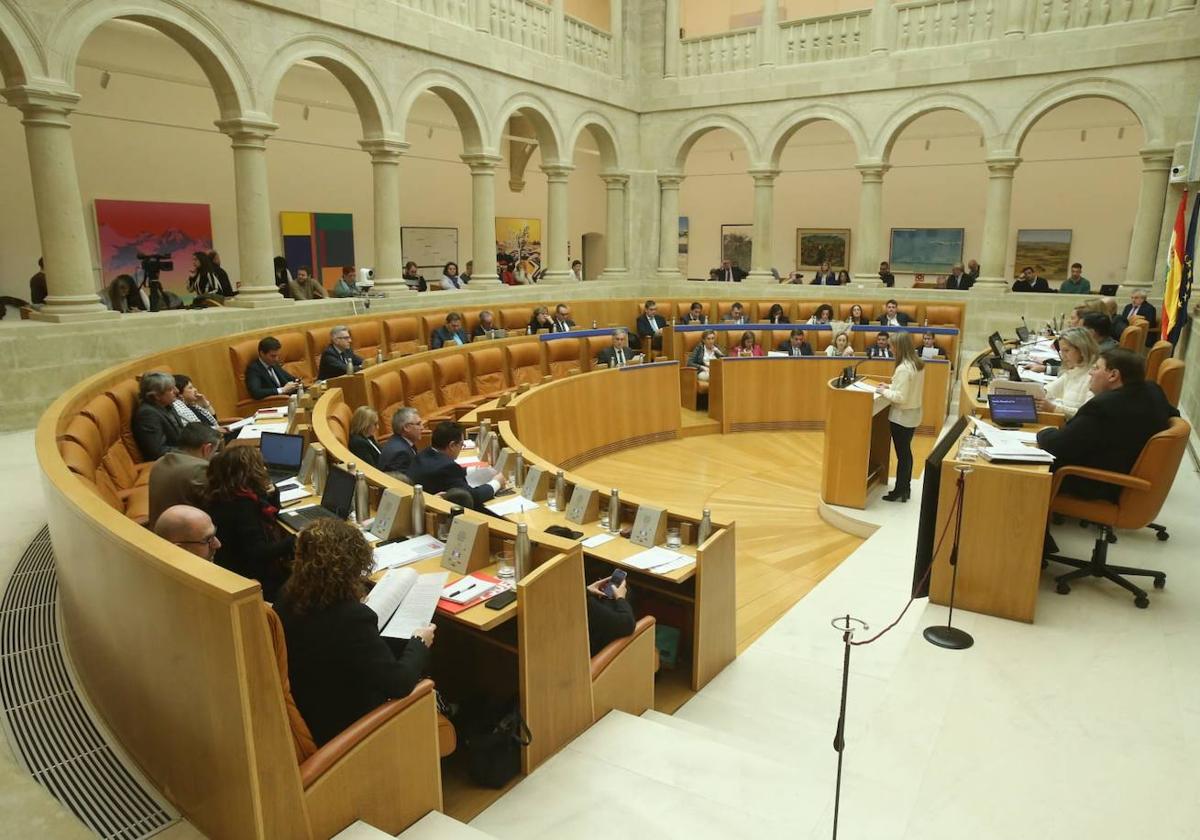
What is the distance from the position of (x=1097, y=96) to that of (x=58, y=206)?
14.1 metres

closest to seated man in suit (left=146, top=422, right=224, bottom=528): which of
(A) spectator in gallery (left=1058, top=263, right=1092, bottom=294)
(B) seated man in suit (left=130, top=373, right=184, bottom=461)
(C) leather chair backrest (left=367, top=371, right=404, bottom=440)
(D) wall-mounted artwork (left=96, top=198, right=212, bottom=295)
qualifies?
(B) seated man in suit (left=130, top=373, right=184, bottom=461)

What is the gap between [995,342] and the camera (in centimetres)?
916

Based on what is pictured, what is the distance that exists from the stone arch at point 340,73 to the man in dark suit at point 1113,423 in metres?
9.37

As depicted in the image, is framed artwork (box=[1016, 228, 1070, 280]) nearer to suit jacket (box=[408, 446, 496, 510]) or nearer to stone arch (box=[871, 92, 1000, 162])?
stone arch (box=[871, 92, 1000, 162])

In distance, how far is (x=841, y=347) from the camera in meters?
10.4

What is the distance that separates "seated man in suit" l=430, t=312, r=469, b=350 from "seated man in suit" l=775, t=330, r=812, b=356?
167 inches

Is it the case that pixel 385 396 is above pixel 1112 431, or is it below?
below

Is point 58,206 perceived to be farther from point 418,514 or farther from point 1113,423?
point 1113,423

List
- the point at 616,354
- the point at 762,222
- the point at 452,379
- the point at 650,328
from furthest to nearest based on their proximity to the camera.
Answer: the point at 762,222
the point at 650,328
the point at 616,354
the point at 452,379

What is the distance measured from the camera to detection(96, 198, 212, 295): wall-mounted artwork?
1202 centimetres

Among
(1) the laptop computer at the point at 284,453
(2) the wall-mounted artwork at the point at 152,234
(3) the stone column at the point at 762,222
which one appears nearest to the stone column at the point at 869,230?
(3) the stone column at the point at 762,222

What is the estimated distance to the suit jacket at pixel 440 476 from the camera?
446cm

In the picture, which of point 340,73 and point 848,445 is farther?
point 340,73

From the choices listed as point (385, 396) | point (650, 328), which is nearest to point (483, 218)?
point (650, 328)
